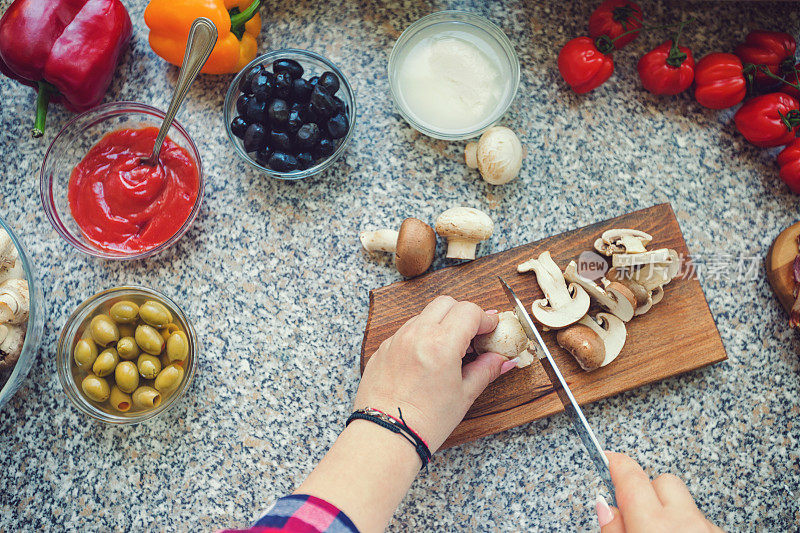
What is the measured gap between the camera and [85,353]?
1.10m

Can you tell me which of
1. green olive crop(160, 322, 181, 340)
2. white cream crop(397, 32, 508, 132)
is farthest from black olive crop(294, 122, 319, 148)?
green olive crop(160, 322, 181, 340)

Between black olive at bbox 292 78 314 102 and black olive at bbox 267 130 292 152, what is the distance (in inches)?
3.1

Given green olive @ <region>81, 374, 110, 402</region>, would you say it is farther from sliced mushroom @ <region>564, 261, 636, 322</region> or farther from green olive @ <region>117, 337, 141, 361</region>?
sliced mushroom @ <region>564, 261, 636, 322</region>

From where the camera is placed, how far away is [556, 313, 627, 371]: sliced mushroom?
1092 millimetres

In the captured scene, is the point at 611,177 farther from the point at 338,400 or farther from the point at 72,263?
the point at 72,263

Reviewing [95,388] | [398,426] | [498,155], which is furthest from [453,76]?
[95,388]

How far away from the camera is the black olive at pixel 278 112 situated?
1146mm

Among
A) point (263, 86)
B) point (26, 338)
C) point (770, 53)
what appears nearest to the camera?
point (26, 338)

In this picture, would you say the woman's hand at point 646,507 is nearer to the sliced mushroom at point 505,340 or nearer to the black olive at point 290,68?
the sliced mushroom at point 505,340

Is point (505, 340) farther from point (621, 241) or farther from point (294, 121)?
point (294, 121)

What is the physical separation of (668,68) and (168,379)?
125 cm

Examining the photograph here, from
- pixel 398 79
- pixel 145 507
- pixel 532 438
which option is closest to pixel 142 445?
pixel 145 507

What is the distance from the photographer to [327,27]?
1.33 m

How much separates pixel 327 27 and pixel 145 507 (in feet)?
3.77
